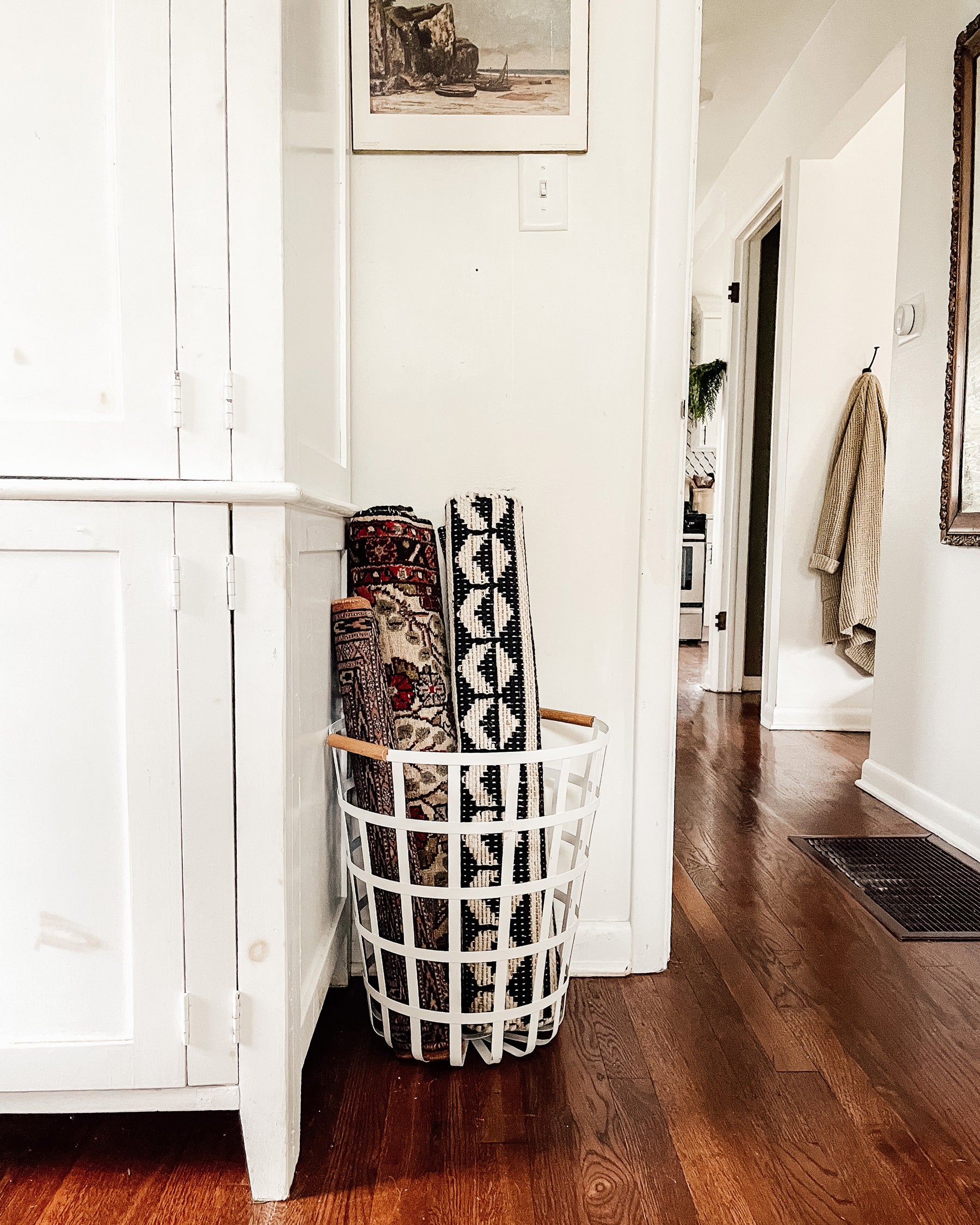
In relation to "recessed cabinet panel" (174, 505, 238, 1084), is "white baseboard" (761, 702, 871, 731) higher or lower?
lower

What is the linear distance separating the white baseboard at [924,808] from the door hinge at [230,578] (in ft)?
6.48

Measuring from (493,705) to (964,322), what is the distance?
1.81 m

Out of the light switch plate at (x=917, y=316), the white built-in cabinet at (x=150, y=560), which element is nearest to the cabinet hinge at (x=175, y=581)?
the white built-in cabinet at (x=150, y=560)

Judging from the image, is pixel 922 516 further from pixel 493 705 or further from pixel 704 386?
pixel 704 386

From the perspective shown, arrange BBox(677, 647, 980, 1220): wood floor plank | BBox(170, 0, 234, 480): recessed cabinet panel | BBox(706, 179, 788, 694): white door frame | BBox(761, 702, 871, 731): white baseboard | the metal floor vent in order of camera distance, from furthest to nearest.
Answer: BBox(706, 179, 788, 694): white door frame → BBox(761, 702, 871, 731): white baseboard → the metal floor vent → BBox(677, 647, 980, 1220): wood floor plank → BBox(170, 0, 234, 480): recessed cabinet panel

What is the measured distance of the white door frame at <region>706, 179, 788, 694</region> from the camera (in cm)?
417

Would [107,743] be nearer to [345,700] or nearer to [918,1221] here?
[345,700]

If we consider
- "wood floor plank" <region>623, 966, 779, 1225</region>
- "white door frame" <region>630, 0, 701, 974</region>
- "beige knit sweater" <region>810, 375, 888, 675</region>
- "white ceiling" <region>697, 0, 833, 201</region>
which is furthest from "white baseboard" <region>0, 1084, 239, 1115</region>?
"white ceiling" <region>697, 0, 833, 201</region>

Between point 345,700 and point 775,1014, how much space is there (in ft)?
2.76

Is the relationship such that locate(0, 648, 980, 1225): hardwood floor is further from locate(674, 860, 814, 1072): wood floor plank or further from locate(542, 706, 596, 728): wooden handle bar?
locate(542, 706, 596, 728): wooden handle bar

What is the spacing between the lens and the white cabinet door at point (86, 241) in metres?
0.90

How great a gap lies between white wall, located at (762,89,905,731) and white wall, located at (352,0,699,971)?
7.70 feet

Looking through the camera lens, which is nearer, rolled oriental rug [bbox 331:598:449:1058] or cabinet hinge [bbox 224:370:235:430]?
cabinet hinge [bbox 224:370:235:430]

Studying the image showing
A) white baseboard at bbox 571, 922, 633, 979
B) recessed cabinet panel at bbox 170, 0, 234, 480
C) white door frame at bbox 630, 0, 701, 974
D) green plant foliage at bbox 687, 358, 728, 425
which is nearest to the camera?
recessed cabinet panel at bbox 170, 0, 234, 480
